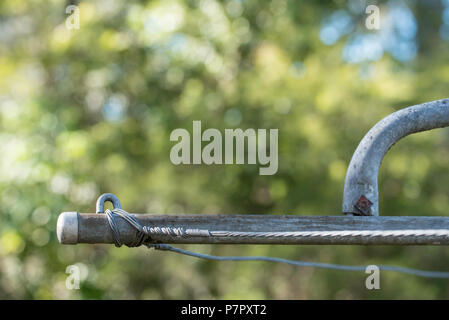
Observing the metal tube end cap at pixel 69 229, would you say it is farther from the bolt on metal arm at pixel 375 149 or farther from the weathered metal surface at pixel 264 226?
the bolt on metal arm at pixel 375 149

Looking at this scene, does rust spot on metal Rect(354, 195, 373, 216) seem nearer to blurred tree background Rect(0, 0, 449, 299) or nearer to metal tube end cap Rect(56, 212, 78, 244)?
metal tube end cap Rect(56, 212, 78, 244)

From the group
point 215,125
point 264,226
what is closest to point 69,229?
point 264,226

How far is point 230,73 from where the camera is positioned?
5.38 m

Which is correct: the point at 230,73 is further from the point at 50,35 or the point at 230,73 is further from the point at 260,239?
the point at 260,239

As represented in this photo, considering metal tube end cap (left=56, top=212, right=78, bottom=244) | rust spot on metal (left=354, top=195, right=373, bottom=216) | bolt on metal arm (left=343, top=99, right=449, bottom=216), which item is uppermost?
bolt on metal arm (left=343, top=99, right=449, bottom=216)

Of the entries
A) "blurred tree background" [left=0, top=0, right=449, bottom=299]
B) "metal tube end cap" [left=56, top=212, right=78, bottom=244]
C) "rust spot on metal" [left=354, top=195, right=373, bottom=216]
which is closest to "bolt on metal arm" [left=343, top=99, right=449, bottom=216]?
"rust spot on metal" [left=354, top=195, right=373, bottom=216]

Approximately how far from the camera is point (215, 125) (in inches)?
192

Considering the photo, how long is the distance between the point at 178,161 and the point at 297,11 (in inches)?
57.5

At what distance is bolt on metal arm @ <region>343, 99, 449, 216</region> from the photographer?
134cm

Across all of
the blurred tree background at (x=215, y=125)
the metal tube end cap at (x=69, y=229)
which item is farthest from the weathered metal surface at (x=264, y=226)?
the blurred tree background at (x=215, y=125)

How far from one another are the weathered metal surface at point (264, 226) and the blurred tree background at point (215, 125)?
332 cm

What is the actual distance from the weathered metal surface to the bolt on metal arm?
0.10 m

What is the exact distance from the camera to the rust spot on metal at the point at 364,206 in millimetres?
1335

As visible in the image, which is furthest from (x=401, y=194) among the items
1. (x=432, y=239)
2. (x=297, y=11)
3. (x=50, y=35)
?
Answer: (x=432, y=239)
